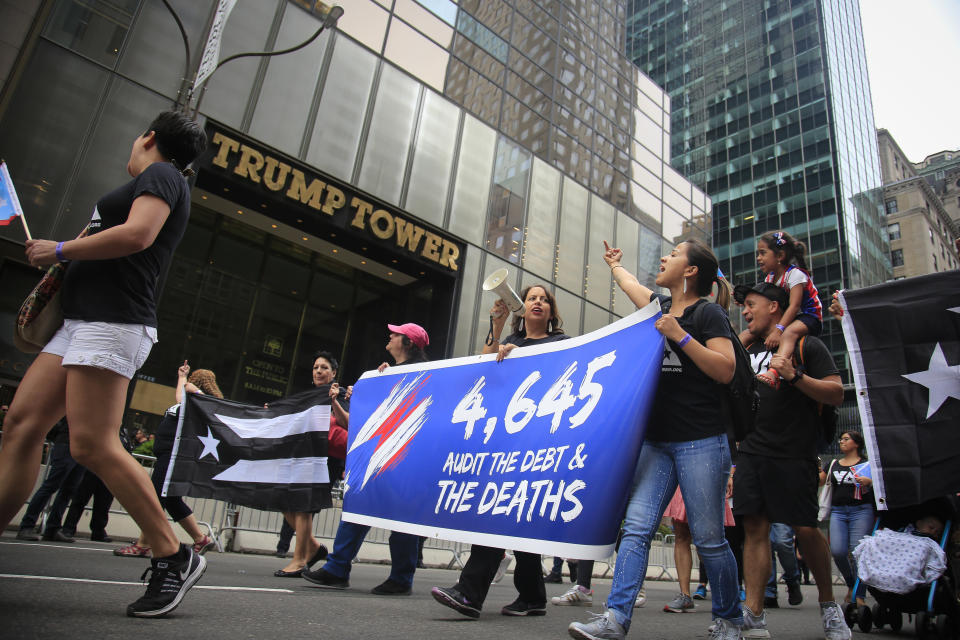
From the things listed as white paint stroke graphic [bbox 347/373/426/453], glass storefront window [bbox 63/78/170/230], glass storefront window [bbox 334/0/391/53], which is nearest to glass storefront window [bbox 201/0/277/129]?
glass storefront window [bbox 63/78/170/230]

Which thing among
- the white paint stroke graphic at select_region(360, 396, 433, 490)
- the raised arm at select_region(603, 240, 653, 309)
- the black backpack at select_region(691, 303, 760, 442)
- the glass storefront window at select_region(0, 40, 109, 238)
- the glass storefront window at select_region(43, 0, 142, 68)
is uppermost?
the glass storefront window at select_region(43, 0, 142, 68)

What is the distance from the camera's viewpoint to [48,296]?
2545mm

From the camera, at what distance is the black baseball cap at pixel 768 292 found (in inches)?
163

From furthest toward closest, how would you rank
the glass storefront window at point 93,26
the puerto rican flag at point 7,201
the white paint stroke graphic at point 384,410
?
the glass storefront window at point 93,26, the white paint stroke graphic at point 384,410, the puerto rican flag at point 7,201

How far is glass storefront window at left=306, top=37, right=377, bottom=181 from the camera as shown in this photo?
14.7 meters

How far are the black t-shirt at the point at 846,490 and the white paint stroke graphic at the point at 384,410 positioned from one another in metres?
4.08

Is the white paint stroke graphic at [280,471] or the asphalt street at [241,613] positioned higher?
the white paint stroke graphic at [280,471]

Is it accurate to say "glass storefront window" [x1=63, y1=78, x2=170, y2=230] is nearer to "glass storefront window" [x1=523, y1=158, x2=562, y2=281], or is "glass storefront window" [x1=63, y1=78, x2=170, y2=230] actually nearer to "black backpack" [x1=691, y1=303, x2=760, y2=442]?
"glass storefront window" [x1=523, y1=158, x2=562, y2=281]

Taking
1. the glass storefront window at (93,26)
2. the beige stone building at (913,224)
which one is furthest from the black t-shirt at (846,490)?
the beige stone building at (913,224)

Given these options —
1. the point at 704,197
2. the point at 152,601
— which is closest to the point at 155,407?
the point at 152,601

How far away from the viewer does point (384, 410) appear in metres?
4.61

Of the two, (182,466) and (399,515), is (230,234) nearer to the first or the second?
(182,466)

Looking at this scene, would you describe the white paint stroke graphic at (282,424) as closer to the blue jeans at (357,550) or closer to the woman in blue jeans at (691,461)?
the blue jeans at (357,550)

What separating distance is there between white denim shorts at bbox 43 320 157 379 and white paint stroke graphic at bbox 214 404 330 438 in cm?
333
